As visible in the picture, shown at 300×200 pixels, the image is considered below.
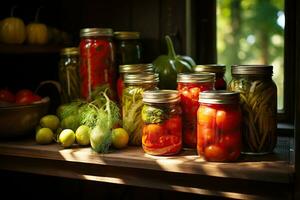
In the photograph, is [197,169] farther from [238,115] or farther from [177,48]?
[177,48]

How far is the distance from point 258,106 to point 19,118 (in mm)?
623

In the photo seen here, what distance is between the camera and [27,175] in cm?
138

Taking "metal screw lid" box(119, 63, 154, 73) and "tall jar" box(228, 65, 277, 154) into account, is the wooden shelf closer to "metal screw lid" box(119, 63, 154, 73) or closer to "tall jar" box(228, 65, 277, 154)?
"metal screw lid" box(119, 63, 154, 73)

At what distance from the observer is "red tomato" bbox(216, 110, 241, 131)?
0.87 m

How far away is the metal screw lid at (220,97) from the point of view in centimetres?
87

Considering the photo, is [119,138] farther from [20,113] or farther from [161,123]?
[20,113]

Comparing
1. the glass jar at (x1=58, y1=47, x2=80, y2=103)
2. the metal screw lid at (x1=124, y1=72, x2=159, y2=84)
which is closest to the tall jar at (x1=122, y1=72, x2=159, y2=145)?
the metal screw lid at (x1=124, y1=72, x2=159, y2=84)

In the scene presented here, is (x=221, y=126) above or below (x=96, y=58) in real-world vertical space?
below

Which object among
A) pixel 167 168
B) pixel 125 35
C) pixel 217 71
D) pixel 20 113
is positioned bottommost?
pixel 167 168

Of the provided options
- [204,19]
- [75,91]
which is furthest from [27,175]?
[204,19]

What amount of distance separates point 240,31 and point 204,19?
0.92 feet

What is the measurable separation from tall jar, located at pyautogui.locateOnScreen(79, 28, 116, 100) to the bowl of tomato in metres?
0.14

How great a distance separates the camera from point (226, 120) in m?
0.87

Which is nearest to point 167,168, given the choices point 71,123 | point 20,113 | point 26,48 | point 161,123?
point 161,123
